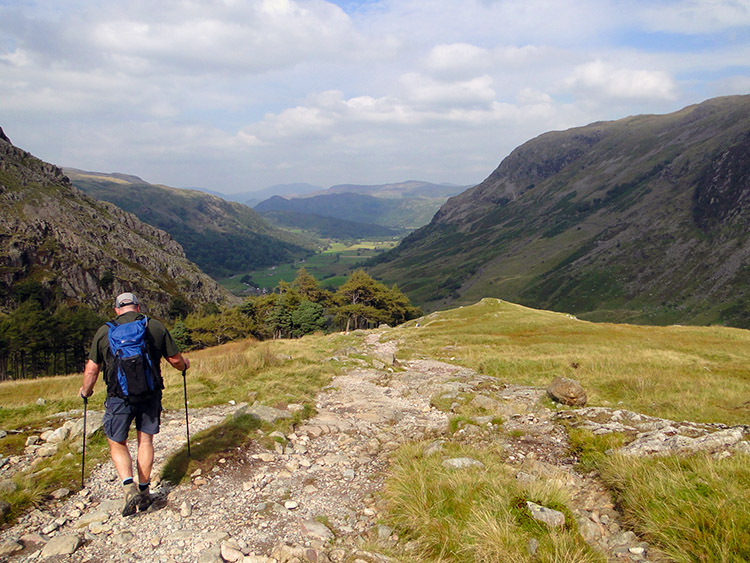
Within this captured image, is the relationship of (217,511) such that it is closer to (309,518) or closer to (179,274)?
(309,518)

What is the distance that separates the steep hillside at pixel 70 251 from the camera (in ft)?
439

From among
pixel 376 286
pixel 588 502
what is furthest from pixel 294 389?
pixel 376 286

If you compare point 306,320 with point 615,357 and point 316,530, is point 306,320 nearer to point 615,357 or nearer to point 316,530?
point 615,357

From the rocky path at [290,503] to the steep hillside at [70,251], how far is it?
14541cm

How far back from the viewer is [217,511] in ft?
22.8

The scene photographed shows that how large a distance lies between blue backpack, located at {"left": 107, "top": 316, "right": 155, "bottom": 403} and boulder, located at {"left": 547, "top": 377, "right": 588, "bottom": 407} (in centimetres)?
1310

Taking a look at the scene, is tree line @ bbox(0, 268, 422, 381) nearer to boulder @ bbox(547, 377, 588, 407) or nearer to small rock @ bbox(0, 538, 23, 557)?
boulder @ bbox(547, 377, 588, 407)

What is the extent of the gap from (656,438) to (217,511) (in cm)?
939

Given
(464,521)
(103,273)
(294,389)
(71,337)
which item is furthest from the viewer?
(103,273)

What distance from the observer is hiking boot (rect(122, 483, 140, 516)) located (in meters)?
6.68

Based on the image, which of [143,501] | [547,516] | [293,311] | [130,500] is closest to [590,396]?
[547,516]

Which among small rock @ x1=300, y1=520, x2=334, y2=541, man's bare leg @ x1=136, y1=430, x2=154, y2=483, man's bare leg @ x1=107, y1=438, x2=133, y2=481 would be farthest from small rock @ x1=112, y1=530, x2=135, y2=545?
small rock @ x1=300, y1=520, x2=334, y2=541

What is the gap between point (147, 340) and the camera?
24.5 ft

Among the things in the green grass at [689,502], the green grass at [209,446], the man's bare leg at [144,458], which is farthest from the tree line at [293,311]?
the green grass at [689,502]
